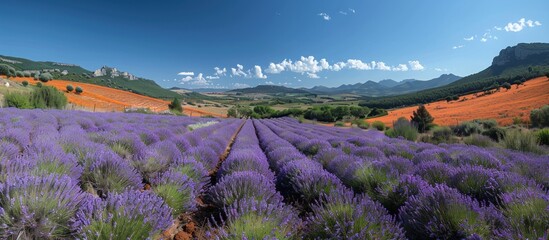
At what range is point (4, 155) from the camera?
9.68 ft

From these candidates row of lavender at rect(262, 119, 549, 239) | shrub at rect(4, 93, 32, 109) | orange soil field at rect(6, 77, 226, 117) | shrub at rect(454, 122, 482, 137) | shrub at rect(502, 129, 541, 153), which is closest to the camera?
row of lavender at rect(262, 119, 549, 239)

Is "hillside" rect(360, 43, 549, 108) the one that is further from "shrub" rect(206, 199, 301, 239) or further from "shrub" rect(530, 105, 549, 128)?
"shrub" rect(206, 199, 301, 239)

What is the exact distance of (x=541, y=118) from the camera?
23.7 m

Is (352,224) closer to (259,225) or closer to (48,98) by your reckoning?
(259,225)

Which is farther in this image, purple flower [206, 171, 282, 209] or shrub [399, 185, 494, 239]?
purple flower [206, 171, 282, 209]

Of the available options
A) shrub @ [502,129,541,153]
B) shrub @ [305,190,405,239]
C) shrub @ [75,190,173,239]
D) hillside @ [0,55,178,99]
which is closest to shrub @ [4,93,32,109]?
shrub @ [75,190,173,239]

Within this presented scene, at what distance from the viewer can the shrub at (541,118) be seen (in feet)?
76.8

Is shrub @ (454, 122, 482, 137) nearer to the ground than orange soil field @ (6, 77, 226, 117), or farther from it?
nearer to the ground

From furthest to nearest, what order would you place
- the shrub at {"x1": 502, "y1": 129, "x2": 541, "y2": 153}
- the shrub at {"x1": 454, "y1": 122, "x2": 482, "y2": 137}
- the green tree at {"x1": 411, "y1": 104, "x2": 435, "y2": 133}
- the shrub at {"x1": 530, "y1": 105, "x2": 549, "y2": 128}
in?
the green tree at {"x1": 411, "y1": 104, "x2": 435, "y2": 133}
the shrub at {"x1": 530, "y1": 105, "x2": 549, "y2": 128}
the shrub at {"x1": 454, "y1": 122, "x2": 482, "y2": 137}
the shrub at {"x1": 502, "y1": 129, "x2": 541, "y2": 153}

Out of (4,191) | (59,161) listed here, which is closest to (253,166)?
(59,161)

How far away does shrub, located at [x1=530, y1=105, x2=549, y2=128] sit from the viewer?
2341 cm

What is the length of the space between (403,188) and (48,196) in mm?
3072

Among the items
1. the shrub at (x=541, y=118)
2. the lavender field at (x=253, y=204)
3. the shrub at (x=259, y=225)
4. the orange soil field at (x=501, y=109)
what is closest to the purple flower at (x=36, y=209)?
the lavender field at (x=253, y=204)

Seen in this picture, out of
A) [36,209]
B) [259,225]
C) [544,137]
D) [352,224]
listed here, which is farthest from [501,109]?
[36,209]
